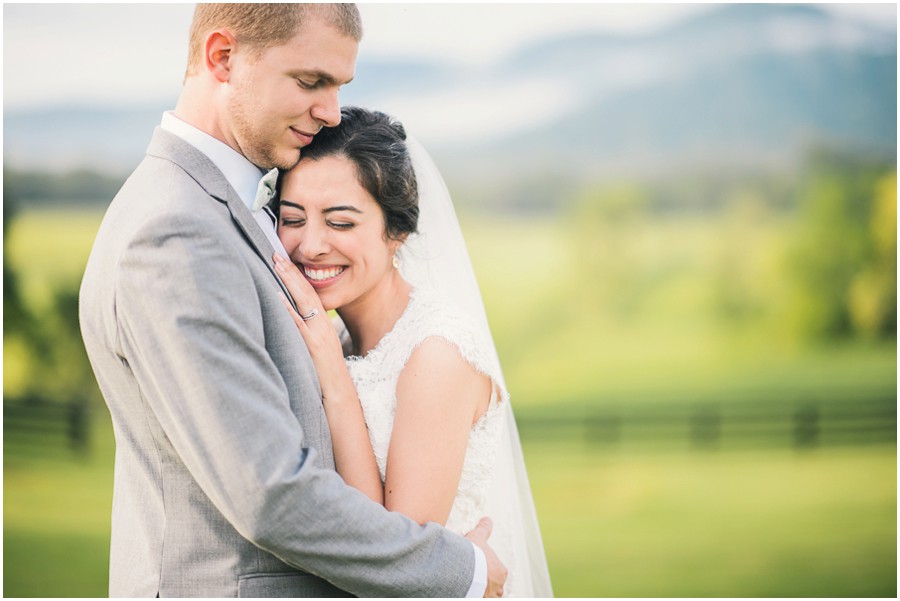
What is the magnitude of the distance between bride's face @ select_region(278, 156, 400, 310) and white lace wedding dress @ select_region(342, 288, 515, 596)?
0.16m

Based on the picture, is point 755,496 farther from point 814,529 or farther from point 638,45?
point 638,45

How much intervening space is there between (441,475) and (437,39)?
9046 millimetres

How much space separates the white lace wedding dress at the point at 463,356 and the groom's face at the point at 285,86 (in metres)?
0.56

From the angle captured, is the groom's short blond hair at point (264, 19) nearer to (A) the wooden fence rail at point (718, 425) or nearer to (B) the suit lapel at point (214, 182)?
(B) the suit lapel at point (214, 182)

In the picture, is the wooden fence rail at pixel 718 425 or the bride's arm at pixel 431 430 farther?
the wooden fence rail at pixel 718 425

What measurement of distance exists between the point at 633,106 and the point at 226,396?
9.41 meters

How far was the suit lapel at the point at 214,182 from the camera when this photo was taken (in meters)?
1.81

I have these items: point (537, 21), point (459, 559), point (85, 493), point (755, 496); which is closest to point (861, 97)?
point (537, 21)

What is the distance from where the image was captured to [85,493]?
914 cm

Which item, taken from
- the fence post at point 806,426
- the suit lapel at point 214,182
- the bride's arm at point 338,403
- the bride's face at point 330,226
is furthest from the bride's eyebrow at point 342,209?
the fence post at point 806,426

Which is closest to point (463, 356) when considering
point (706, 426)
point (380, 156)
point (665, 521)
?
point (380, 156)

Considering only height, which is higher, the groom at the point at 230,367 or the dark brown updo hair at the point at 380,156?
the dark brown updo hair at the point at 380,156

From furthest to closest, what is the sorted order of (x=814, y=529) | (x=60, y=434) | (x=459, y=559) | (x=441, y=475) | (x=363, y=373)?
(x=60, y=434) → (x=814, y=529) → (x=363, y=373) → (x=441, y=475) → (x=459, y=559)

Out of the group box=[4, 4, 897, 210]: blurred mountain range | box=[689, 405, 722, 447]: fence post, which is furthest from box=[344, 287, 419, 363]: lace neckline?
box=[689, 405, 722, 447]: fence post
